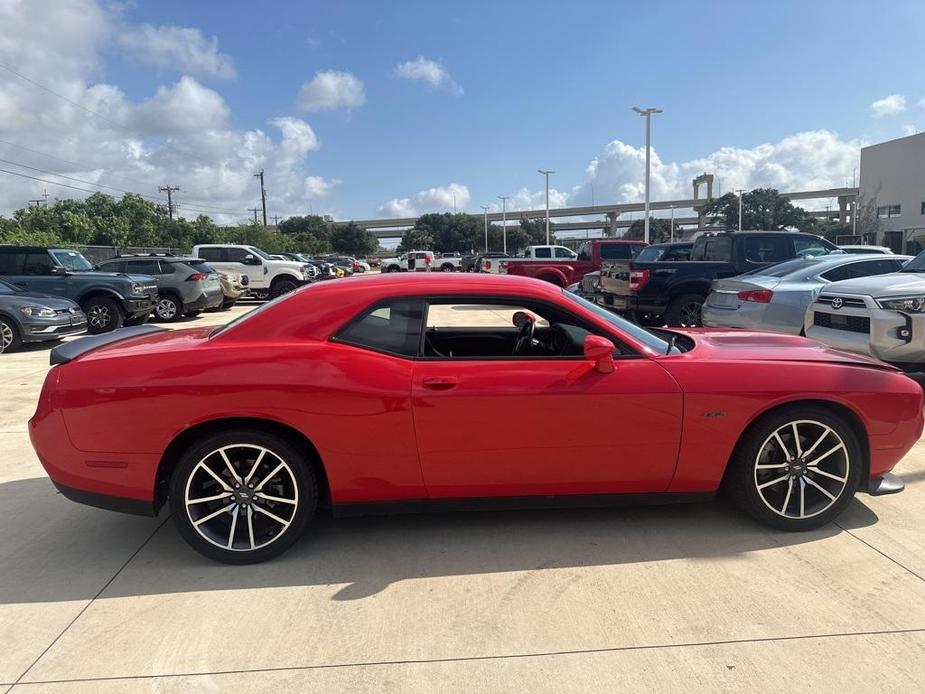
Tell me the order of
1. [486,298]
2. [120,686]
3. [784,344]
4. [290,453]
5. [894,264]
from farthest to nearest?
[894,264] → [784,344] → [486,298] → [290,453] → [120,686]

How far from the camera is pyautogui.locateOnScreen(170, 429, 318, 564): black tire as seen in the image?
124 inches

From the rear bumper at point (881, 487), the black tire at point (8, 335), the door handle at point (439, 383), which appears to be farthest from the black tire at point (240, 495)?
the black tire at point (8, 335)

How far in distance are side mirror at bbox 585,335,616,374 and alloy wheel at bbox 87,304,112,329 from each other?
12.9m

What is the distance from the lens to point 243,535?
10.7 ft

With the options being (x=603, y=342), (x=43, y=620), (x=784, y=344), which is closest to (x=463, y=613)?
(x=603, y=342)

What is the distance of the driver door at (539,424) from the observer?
3.20m

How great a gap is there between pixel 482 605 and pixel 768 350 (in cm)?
224

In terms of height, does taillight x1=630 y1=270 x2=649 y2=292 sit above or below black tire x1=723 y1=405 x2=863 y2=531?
above

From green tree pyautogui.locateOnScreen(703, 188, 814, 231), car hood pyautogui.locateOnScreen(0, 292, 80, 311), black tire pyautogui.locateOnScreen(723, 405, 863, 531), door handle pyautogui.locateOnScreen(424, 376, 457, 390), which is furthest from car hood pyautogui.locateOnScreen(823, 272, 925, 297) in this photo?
green tree pyautogui.locateOnScreen(703, 188, 814, 231)

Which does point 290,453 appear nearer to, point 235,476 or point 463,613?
point 235,476

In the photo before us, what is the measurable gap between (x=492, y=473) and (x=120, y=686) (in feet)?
6.06

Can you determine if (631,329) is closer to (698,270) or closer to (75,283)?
(698,270)

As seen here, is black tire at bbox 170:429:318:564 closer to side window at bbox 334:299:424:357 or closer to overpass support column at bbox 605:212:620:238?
side window at bbox 334:299:424:357

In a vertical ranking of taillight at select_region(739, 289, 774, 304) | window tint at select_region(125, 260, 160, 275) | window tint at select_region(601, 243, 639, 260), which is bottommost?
taillight at select_region(739, 289, 774, 304)
